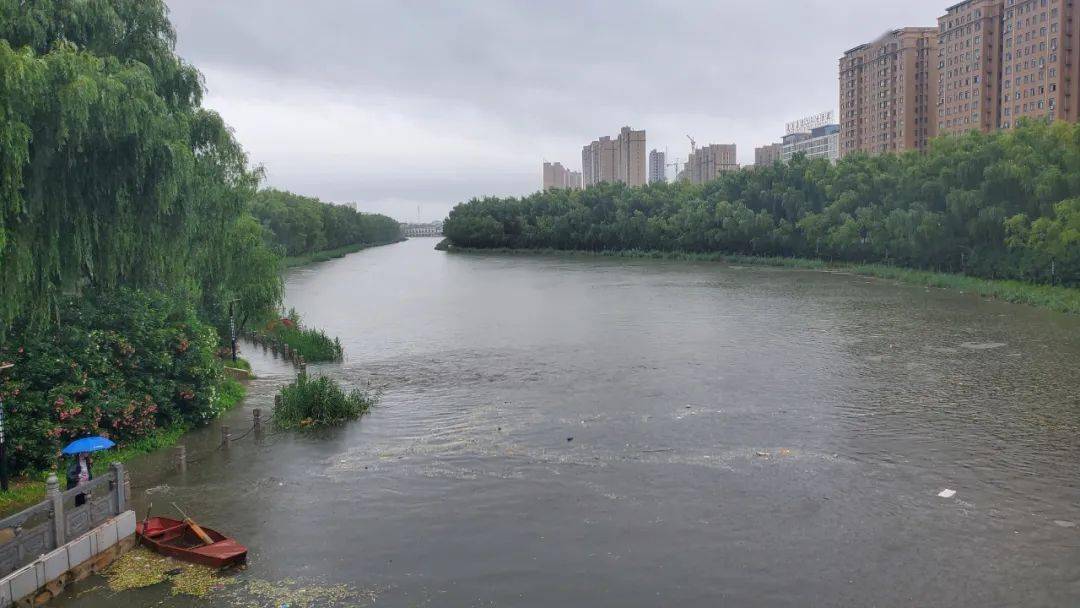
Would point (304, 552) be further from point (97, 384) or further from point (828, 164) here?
point (828, 164)

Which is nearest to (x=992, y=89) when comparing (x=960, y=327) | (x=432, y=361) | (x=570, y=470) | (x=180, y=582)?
(x=960, y=327)

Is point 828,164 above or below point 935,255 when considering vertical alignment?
above

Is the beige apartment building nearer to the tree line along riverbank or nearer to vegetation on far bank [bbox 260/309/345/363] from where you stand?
vegetation on far bank [bbox 260/309/345/363]

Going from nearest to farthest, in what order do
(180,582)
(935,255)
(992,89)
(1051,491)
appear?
(180,582)
(1051,491)
(935,255)
(992,89)

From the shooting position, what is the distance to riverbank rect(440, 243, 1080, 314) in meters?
41.1

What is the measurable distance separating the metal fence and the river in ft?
2.81

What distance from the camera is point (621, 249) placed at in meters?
101

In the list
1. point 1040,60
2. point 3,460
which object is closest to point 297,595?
point 3,460

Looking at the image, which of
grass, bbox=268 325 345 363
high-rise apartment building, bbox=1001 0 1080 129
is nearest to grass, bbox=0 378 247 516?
grass, bbox=268 325 345 363

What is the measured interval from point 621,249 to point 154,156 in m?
86.1

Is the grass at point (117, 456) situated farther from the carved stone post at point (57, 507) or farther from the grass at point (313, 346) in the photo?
the grass at point (313, 346)

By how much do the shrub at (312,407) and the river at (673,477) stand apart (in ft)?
1.90

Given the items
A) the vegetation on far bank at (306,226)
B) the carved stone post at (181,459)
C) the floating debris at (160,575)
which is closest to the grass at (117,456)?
the carved stone post at (181,459)

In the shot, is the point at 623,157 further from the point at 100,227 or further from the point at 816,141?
the point at 100,227
